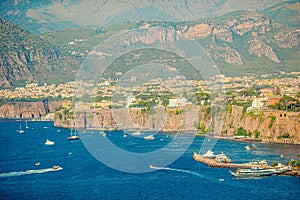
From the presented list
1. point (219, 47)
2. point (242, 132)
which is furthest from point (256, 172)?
point (219, 47)

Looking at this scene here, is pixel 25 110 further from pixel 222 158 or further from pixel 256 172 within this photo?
pixel 256 172

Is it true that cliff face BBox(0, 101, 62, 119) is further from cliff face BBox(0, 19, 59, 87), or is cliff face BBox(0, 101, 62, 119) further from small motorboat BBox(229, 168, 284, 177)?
small motorboat BBox(229, 168, 284, 177)

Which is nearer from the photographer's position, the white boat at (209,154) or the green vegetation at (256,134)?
the white boat at (209,154)

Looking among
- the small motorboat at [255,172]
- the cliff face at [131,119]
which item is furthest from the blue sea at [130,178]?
the cliff face at [131,119]

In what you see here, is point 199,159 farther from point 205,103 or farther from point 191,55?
point 191,55

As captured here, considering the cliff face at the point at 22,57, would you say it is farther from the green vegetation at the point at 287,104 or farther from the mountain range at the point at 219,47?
the green vegetation at the point at 287,104

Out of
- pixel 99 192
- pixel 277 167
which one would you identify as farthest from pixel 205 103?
pixel 99 192

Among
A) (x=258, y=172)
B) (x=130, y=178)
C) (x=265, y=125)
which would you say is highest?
(x=265, y=125)

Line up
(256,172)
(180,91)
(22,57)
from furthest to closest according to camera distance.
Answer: (22,57), (180,91), (256,172)
